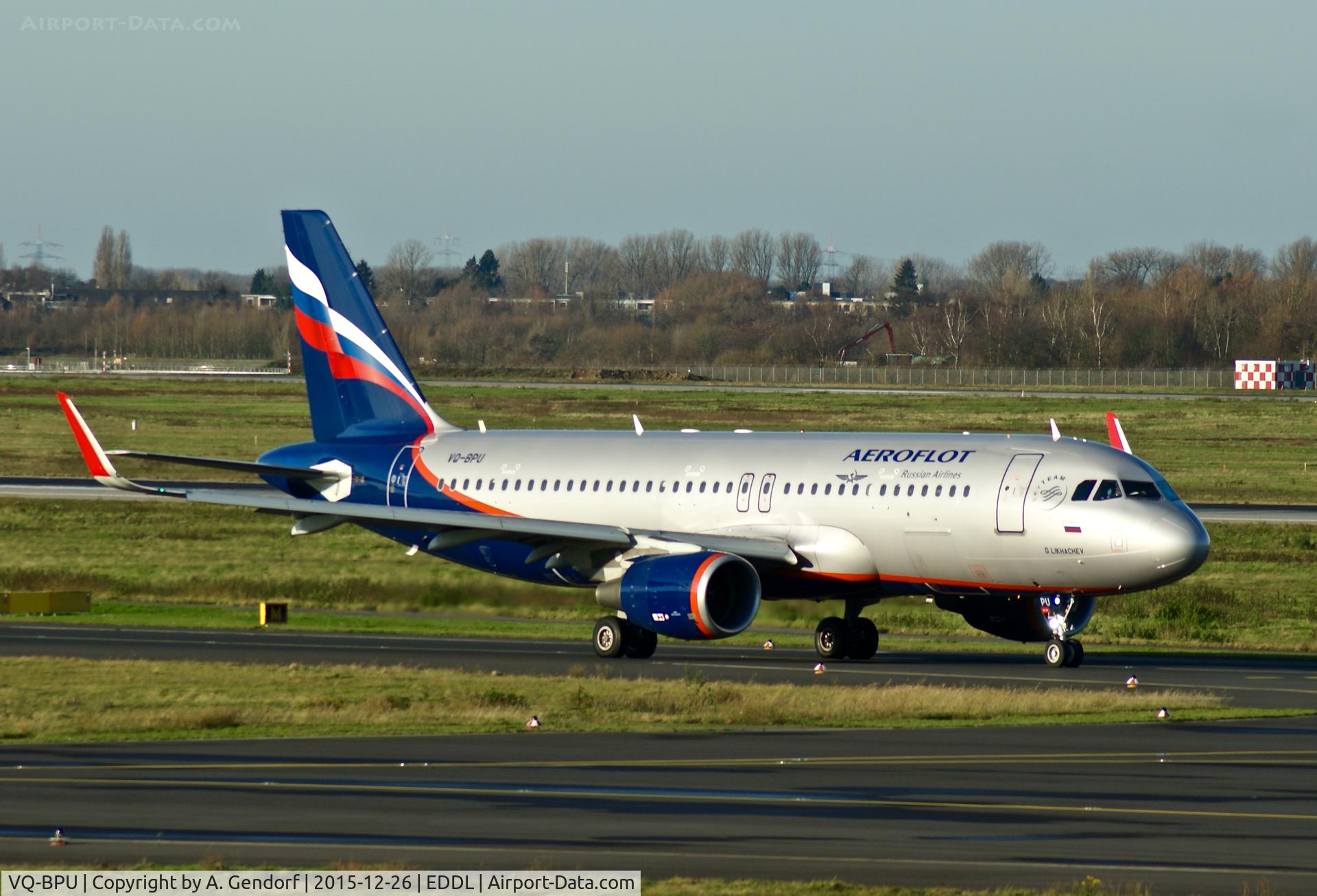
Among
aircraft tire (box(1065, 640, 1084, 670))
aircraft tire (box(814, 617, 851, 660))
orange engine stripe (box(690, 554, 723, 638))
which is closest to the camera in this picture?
orange engine stripe (box(690, 554, 723, 638))

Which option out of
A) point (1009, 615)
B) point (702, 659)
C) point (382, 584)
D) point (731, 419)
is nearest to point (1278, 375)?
point (731, 419)

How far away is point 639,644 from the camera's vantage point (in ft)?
128

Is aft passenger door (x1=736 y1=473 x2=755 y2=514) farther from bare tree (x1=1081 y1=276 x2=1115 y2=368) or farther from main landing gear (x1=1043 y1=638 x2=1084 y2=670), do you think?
bare tree (x1=1081 y1=276 x2=1115 y2=368)

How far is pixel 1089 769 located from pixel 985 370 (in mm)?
153731

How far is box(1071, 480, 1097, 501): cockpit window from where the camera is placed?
3550cm

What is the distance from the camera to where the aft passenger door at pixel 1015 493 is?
35.7m

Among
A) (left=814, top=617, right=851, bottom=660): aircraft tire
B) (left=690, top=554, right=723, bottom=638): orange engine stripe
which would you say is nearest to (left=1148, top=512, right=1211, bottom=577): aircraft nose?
(left=814, top=617, right=851, bottom=660): aircraft tire

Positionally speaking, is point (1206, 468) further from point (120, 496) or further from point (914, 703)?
point (914, 703)

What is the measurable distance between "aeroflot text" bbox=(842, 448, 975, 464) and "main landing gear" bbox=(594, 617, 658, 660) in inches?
219

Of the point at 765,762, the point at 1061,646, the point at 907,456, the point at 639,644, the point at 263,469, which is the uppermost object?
the point at 907,456

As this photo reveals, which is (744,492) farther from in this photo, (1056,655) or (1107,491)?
(1107,491)

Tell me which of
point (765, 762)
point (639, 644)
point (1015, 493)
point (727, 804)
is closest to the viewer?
point (727, 804)

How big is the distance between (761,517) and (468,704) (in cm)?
1094

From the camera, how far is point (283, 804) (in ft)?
65.6
